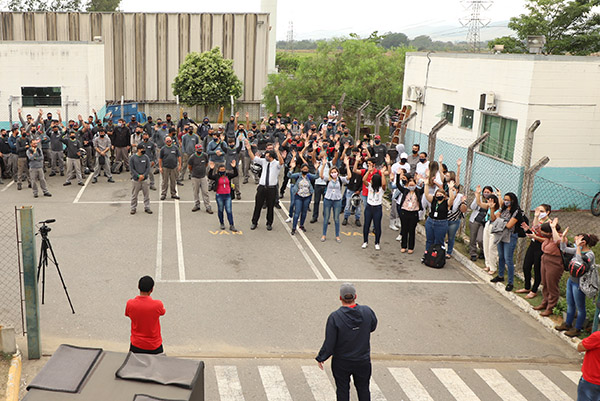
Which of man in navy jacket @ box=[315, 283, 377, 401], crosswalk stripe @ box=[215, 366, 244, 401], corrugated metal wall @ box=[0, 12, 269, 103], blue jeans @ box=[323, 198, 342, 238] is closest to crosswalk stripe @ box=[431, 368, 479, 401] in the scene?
man in navy jacket @ box=[315, 283, 377, 401]

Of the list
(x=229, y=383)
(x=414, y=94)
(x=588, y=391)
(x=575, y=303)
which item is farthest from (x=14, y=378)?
(x=414, y=94)

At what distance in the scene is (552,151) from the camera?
654 inches

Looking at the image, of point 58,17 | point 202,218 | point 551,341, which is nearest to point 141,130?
point 202,218

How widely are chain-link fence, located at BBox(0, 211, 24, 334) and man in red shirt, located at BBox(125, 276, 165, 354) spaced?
9.20 feet

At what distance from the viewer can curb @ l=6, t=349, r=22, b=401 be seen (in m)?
7.36

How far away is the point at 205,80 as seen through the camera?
1398 inches

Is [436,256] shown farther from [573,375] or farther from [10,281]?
[10,281]

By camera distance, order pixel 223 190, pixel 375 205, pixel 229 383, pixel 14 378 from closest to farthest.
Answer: pixel 14 378 → pixel 229 383 → pixel 375 205 → pixel 223 190

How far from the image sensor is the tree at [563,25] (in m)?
34.0

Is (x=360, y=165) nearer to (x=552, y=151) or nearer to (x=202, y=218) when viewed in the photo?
(x=202, y=218)

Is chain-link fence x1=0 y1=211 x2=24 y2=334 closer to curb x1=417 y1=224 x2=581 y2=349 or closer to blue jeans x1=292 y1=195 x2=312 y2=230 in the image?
blue jeans x1=292 y1=195 x2=312 y2=230

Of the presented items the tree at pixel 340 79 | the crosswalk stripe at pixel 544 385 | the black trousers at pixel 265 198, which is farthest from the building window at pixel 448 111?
the crosswalk stripe at pixel 544 385

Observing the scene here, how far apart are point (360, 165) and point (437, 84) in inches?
316

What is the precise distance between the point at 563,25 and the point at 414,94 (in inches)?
662
